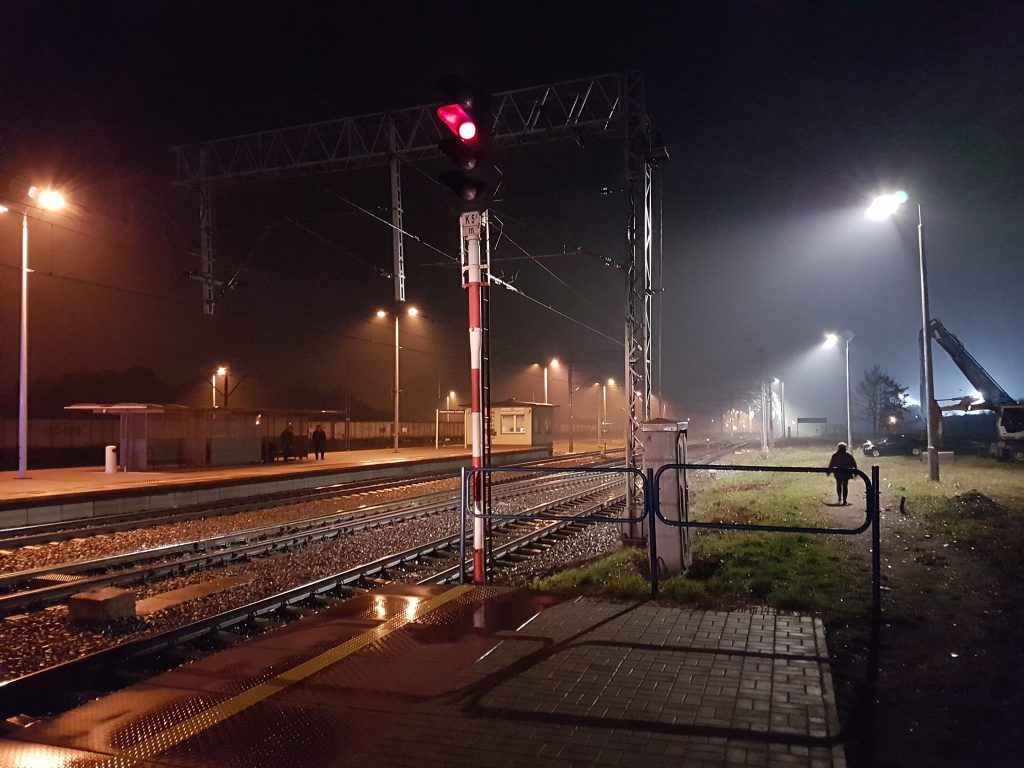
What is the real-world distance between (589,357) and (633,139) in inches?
2050

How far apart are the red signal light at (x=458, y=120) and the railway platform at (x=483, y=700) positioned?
480 cm

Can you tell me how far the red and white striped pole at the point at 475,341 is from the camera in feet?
29.7

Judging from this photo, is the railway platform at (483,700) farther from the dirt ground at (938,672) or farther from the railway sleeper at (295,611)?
the railway sleeper at (295,611)

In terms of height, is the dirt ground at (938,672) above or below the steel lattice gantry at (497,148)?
below

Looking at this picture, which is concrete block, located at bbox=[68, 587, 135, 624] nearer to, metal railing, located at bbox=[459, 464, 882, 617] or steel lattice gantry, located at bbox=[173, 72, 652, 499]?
metal railing, located at bbox=[459, 464, 882, 617]

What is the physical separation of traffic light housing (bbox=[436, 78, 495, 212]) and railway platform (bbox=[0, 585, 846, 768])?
174 inches

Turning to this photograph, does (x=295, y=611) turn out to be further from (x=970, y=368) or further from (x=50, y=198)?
(x=970, y=368)

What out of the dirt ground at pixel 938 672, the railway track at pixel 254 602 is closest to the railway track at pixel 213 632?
the railway track at pixel 254 602

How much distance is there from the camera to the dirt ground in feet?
14.3

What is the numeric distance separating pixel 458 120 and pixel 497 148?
719 cm

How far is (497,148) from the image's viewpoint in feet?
48.1

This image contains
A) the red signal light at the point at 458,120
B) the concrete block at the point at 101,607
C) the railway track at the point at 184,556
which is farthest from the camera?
the railway track at the point at 184,556

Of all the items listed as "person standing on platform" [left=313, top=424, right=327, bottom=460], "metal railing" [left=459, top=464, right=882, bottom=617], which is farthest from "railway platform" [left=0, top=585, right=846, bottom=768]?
"person standing on platform" [left=313, top=424, right=327, bottom=460]

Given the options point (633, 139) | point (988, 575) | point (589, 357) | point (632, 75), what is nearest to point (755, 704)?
point (988, 575)
